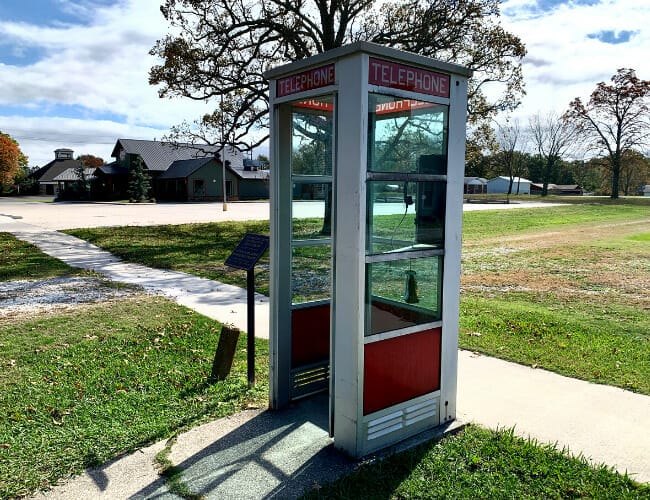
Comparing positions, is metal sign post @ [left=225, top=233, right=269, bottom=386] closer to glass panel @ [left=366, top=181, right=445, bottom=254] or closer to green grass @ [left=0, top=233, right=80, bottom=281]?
glass panel @ [left=366, top=181, right=445, bottom=254]

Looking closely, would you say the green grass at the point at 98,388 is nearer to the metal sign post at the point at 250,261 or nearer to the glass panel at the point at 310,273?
the metal sign post at the point at 250,261

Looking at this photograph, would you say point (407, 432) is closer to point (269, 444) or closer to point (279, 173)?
point (269, 444)

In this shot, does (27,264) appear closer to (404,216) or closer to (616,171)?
(404,216)

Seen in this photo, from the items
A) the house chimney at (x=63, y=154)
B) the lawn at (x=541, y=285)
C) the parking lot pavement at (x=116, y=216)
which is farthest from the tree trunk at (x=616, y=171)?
the house chimney at (x=63, y=154)

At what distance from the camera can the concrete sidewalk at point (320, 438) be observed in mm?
2998

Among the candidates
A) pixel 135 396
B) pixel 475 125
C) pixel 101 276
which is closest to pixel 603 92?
pixel 475 125

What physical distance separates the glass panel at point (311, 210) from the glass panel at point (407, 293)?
0.82m

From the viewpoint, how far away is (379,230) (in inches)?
130

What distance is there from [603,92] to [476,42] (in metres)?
40.8

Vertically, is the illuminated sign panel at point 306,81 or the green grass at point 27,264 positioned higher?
the illuminated sign panel at point 306,81

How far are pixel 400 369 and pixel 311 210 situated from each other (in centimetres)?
150

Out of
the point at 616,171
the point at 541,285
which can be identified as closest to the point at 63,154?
the point at 616,171

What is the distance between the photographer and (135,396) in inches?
167

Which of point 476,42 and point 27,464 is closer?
point 27,464
